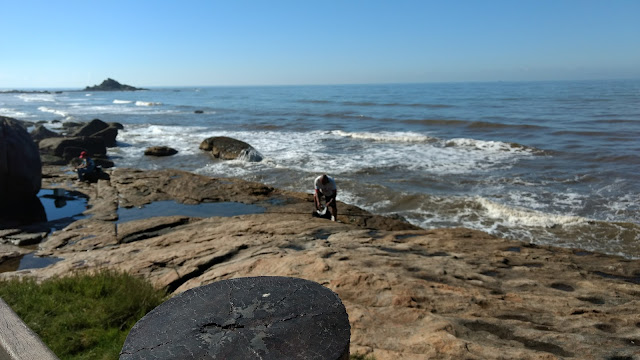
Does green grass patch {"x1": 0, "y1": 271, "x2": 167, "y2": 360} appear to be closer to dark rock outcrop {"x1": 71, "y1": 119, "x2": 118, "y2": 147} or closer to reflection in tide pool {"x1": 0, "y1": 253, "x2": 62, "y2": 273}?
reflection in tide pool {"x1": 0, "y1": 253, "x2": 62, "y2": 273}

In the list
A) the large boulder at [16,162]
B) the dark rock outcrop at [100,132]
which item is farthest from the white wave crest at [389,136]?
the large boulder at [16,162]

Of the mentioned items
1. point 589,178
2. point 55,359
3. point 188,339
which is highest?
point 188,339

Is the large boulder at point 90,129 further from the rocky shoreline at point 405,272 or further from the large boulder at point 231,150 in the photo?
the rocky shoreline at point 405,272

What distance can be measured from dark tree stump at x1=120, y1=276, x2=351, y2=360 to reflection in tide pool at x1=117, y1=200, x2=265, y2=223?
25.5 feet

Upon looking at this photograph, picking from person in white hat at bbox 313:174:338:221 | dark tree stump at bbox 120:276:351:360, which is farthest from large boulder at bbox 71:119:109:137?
dark tree stump at bbox 120:276:351:360

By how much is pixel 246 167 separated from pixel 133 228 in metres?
9.10

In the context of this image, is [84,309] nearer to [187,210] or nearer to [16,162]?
[187,210]

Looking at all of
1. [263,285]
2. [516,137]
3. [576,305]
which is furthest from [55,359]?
[516,137]

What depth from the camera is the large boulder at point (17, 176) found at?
410 inches

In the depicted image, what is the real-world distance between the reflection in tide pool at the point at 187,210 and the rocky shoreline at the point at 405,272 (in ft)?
1.66

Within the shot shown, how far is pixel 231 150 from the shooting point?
20.0 m

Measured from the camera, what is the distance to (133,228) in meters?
9.12

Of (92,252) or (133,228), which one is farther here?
(133,228)

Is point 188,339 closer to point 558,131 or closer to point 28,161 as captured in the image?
point 28,161
